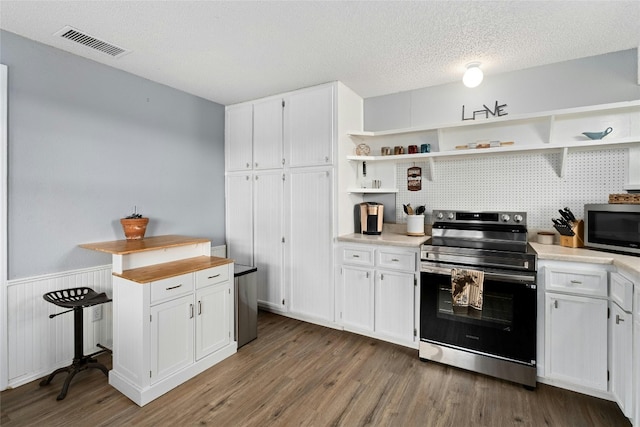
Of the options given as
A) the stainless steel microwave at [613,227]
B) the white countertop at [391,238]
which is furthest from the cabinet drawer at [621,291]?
the white countertop at [391,238]

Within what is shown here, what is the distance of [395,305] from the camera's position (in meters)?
2.83

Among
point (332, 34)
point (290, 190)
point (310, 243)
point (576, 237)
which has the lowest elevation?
point (310, 243)

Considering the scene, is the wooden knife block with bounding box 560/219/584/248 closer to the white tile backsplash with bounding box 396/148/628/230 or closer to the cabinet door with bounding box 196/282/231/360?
the white tile backsplash with bounding box 396/148/628/230

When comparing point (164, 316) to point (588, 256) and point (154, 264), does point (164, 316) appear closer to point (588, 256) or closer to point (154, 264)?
point (154, 264)

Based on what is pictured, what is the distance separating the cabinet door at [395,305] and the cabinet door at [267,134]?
1.74 metres

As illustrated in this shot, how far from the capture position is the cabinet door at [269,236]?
3.56 metres

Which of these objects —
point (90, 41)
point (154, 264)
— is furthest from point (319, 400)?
point (90, 41)

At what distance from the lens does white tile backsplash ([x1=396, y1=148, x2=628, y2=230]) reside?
256 centimetres

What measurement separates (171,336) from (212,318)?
1.19ft

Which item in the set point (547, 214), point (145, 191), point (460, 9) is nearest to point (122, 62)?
point (145, 191)

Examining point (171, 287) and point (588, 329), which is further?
point (171, 287)

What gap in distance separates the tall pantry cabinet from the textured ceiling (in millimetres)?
427

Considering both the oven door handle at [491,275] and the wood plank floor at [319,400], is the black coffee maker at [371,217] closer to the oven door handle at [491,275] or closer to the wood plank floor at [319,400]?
the oven door handle at [491,275]

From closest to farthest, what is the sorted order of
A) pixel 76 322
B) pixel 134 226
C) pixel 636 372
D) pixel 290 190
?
1. pixel 636 372
2. pixel 76 322
3. pixel 134 226
4. pixel 290 190
